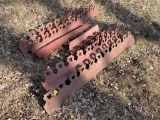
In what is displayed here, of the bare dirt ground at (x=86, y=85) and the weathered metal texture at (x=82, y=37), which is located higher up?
the weathered metal texture at (x=82, y=37)

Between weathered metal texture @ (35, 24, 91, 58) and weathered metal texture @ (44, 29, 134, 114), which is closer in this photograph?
weathered metal texture @ (44, 29, 134, 114)

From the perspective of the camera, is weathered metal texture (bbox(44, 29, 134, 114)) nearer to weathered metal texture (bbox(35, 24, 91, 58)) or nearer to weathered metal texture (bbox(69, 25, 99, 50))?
weathered metal texture (bbox(69, 25, 99, 50))

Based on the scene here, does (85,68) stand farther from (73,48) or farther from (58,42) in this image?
(58,42)

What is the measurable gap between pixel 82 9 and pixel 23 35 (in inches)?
72.3

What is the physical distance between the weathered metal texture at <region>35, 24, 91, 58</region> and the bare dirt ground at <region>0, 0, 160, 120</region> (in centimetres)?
14

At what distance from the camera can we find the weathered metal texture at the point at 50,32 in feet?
15.8

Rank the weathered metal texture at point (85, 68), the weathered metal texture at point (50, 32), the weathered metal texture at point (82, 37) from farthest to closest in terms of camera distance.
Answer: the weathered metal texture at point (82, 37) → the weathered metal texture at point (50, 32) → the weathered metal texture at point (85, 68)

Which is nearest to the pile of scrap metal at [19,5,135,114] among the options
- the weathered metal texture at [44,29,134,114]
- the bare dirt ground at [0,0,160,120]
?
the weathered metal texture at [44,29,134,114]

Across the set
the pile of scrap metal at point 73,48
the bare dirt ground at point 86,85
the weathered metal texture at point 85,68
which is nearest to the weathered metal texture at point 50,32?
the pile of scrap metal at point 73,48

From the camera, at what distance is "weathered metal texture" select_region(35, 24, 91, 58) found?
15.9ft

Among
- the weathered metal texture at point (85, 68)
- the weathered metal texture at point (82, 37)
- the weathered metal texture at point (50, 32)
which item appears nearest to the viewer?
the weathered metal texture at point (85, 68)

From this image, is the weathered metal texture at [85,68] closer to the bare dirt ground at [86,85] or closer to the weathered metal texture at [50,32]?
the bare dirt ground at [86,85]

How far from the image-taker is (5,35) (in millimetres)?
5195

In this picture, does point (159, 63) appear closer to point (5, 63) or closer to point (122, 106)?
point (122, 106)
